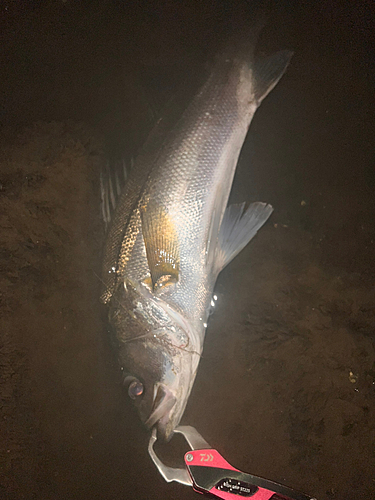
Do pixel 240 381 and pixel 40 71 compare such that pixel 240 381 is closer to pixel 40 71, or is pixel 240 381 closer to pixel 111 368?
pixel 111 368

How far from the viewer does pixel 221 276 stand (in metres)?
2.05

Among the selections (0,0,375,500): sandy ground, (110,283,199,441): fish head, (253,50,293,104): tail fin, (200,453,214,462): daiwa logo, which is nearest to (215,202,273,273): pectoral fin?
(0,0,375,500): sandy ground

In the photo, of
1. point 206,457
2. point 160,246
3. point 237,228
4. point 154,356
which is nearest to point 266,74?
point 237,228

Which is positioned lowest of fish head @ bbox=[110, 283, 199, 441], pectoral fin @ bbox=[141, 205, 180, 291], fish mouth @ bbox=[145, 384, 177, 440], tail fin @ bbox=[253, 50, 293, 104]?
fish mouth @ bbox=[145, 384, 177, 440]

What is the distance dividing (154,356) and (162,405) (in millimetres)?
265

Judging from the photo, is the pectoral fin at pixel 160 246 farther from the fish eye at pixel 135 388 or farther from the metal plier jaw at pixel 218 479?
the metal plier jaw at pixel 218 479

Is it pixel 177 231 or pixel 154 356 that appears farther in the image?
pixel 177 231

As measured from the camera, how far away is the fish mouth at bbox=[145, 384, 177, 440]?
5.00 feet

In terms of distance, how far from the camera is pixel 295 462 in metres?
1.74

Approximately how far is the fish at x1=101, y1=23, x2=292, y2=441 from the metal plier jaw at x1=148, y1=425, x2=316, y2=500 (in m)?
0.21

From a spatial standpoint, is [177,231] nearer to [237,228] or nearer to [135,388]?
[237,228]

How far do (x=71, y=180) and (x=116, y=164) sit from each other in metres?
0.34

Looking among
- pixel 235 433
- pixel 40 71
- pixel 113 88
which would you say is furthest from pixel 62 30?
pixel 235 433

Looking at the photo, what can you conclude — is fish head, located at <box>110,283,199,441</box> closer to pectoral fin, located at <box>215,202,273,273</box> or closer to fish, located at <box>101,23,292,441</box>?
fish, located at <box>101,23,292,441</box>
